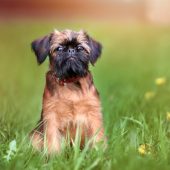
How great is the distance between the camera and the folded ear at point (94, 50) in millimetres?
→ 6730

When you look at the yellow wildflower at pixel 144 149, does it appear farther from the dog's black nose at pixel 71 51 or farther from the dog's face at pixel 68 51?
the dog's black nose at pixel 71 51

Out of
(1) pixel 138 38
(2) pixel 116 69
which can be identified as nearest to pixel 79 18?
(2) pixel 116 69

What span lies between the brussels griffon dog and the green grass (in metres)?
0.21

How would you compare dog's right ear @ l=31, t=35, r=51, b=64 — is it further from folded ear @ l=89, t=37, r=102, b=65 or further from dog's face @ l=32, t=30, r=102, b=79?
folded ear @ l=89, t=37, r=102, b=65

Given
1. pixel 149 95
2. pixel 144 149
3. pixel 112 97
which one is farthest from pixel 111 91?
pixel 144 149

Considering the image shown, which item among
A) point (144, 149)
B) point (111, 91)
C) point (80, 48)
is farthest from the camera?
point (111, 91)

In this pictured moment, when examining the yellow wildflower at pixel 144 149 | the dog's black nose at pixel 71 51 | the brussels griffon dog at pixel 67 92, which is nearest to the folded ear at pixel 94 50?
the brussels griffon dog at pixel 67 92

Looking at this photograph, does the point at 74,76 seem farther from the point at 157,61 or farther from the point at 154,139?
the point at 157,61

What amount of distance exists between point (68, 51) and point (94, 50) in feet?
0.81

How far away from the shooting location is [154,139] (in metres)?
6.86

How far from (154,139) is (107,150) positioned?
0.56m

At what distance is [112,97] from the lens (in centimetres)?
850

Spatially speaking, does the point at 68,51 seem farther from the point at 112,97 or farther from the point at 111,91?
the point at 111,91

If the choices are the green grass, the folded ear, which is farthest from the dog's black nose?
the green grass
